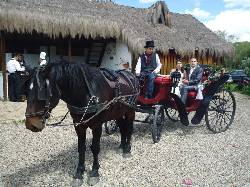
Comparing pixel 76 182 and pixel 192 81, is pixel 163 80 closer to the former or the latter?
pixel 192 81

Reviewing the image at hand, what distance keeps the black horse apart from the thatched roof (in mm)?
8197

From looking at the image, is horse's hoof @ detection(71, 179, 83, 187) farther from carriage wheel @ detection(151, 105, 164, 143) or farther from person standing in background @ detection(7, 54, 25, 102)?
person standing in background @ detection(7, 54, 25, 102)

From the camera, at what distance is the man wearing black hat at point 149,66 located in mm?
7797

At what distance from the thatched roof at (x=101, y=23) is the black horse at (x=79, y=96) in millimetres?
8197

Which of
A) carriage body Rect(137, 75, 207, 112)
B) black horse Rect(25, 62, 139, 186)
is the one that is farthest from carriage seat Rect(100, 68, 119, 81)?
carriage body Rect(137, 75, 207, 112)

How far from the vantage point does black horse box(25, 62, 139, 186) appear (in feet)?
15.0

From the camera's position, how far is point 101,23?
14938 millimetres

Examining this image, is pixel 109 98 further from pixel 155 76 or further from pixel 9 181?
pixel 155 76

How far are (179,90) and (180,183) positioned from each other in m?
3.44

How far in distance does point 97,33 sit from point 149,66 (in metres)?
7.25

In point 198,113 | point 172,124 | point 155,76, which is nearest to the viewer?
point 155,76

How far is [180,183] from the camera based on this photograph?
544cm

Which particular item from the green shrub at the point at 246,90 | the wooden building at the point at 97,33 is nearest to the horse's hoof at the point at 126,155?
the wooden building at the point at 97,33

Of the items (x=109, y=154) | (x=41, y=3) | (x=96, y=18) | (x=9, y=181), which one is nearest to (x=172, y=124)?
(x=109, y=154)
